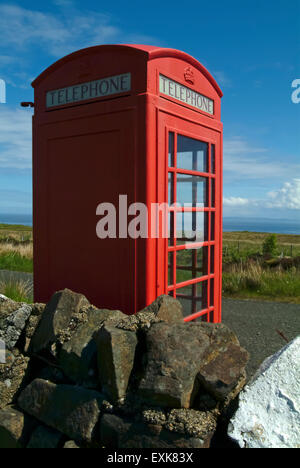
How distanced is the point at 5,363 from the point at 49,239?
142cm

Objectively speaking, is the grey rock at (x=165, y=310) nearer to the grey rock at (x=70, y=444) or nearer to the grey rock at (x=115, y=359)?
the grey rock at (x=115, y=359)

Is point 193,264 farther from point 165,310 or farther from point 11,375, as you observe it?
point 11,375

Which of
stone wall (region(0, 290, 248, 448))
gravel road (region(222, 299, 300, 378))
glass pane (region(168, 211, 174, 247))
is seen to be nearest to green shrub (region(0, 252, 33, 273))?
gravel road (region(222, 299, 300, 378))

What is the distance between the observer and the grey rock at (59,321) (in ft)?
10.7

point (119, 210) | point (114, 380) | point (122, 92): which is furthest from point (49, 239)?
point (114, 380)

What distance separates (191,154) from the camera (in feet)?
14.1

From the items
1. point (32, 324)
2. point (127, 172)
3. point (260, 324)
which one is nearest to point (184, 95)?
point (127, 172)

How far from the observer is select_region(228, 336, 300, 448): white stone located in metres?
2.43

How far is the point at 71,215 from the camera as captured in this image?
420cm

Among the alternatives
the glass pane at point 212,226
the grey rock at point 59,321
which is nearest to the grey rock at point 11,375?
the grey rock at point 59,321

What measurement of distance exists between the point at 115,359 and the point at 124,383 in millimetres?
173

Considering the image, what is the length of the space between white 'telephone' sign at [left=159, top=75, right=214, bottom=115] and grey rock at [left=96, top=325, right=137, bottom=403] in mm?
2262

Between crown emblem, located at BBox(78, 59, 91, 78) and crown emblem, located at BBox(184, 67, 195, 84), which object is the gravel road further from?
crown emblem, located at BBox(78, 59, 91, 78)

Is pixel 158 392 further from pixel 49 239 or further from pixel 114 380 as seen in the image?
pixel 49 239
